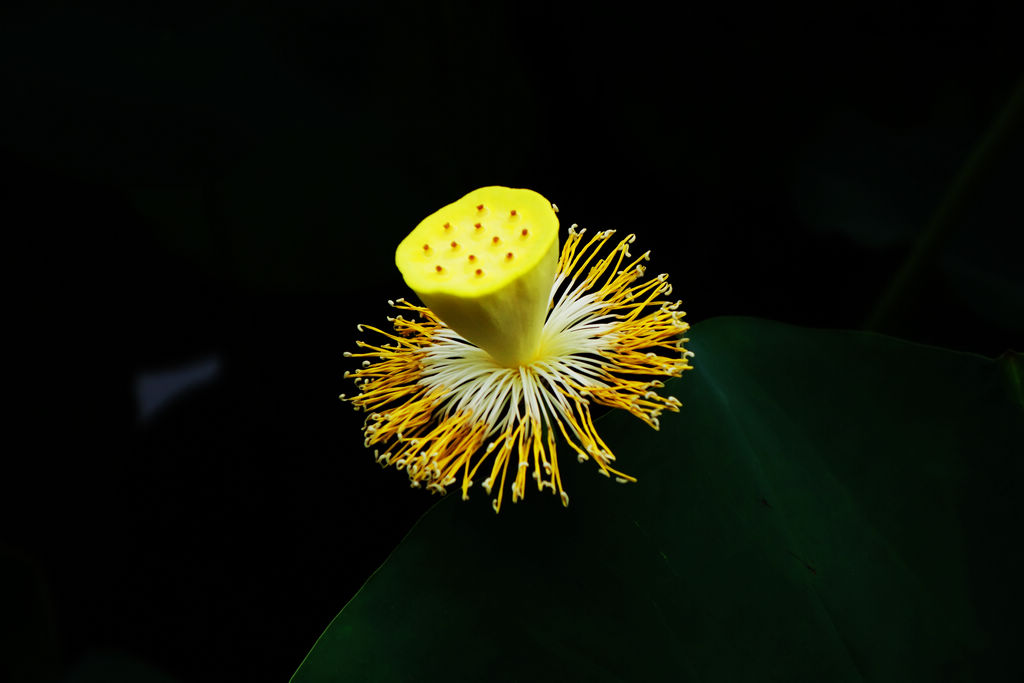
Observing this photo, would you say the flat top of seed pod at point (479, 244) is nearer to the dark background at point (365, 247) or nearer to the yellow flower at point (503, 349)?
the yellow flower at point (503, 349)

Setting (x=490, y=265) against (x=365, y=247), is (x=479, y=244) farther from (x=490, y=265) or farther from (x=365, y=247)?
(x=365, y=247)

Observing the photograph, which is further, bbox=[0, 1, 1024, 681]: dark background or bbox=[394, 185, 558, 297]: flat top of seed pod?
bbox=[0, 1, 1024, 681]: dark background

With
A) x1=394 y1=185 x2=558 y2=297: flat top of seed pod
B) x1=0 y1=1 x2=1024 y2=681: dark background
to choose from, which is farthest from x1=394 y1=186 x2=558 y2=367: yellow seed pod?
x1=0 y1=1 x2=1024 y2=681: dark background

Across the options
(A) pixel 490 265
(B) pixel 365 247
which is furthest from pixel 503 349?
(B) pixel 365 247

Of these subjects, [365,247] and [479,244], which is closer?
[479,244]

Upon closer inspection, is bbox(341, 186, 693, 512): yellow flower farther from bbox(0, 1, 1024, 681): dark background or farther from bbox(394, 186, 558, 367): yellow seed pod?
bbox(0, 1, 1024, 681): dark background

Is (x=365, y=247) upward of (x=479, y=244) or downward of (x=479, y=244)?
downward

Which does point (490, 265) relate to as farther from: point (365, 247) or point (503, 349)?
point (365, 247)

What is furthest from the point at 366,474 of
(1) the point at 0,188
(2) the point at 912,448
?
(2) the point at 912,448
